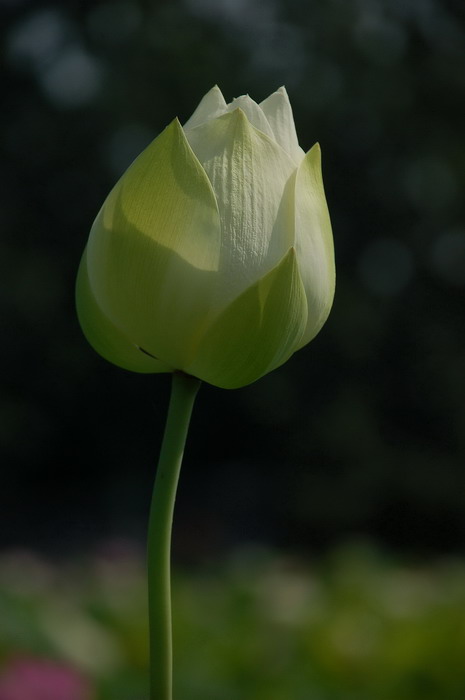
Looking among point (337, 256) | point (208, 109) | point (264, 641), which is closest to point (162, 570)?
point (208, 109)

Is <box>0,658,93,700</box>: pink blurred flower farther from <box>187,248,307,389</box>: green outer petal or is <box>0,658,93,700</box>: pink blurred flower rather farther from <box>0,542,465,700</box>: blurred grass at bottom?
<box>187,248,307,389</box>: green outer petal

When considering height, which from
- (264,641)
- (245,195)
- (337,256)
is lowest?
(245,195)

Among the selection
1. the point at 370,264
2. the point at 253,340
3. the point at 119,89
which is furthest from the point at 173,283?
the point at 119,89

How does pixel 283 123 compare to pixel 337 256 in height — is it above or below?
below

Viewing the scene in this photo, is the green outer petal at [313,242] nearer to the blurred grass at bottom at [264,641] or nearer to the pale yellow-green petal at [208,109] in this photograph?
the pale yellow-green petal at [208,109]

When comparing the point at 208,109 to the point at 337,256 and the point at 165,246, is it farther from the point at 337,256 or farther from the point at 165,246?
the point at 337,256

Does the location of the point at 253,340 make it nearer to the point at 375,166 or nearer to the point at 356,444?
the point at 356,444
